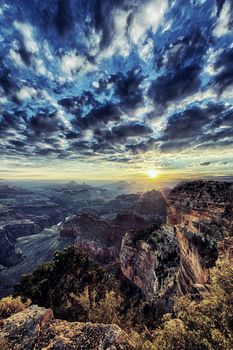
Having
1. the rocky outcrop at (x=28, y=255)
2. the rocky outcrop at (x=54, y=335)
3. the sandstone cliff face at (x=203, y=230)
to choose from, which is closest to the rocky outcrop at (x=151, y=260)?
the sandstone cliff face at (x=203, y=230)

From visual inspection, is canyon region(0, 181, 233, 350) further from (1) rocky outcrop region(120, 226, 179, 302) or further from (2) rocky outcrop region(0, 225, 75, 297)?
(2) rocky outcrop region(0, 225, 75, 297)

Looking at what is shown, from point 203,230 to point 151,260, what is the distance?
1160cm

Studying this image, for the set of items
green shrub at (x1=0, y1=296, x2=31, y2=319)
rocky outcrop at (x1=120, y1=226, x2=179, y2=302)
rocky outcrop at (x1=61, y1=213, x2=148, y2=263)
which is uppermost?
green shrub at (x1=0, y1=296, x2=31, y2=319)

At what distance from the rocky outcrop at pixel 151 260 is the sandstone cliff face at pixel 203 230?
253cm

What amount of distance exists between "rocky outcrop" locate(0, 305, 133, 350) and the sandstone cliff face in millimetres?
20926

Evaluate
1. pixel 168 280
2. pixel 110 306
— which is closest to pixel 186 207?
pixel 168 280

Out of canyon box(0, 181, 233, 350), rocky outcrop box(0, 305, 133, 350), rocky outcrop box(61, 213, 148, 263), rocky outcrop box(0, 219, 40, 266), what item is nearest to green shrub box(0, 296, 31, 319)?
canyon box(0, 181, 233, 350)

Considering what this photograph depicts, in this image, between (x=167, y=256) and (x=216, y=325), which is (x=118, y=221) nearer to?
(x=167, y=256)

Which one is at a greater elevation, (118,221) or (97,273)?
(97,273)

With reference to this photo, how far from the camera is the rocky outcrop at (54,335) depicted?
11.9 m

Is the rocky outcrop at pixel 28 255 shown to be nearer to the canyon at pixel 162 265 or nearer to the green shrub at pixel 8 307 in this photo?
the canyon at pixel 162 265

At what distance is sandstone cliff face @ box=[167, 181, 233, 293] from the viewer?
30077 millimetres

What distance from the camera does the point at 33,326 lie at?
45.3 ft

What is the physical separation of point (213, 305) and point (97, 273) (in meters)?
26.6
